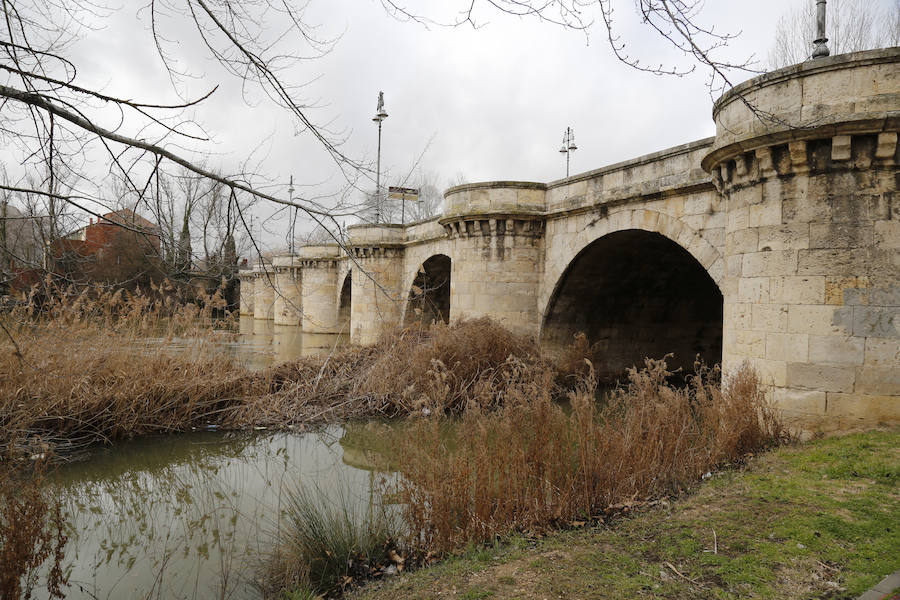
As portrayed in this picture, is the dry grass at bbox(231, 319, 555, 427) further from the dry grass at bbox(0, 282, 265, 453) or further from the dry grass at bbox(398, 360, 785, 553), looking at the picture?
the dry grass at bbox(398, 360, 785, 553)

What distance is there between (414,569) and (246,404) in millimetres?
5621

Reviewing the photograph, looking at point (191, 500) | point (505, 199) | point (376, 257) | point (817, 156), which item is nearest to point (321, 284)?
point (376, 257)

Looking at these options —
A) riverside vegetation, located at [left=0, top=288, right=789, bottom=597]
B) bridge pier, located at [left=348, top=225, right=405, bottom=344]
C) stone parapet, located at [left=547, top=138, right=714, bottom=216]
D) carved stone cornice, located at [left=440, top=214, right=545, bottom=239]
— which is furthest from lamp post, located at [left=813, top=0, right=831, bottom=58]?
bridge pier, located at [left=348, top=225, right=405, bottom=344]

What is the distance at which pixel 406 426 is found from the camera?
4613mm

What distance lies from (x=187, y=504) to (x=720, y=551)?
4.64 metres

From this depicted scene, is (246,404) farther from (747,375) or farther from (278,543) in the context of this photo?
(747,375)

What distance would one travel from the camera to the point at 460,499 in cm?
382

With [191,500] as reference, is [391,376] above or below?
above

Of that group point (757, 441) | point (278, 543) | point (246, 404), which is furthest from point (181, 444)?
point (757, 441)

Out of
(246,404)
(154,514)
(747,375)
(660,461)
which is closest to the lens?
(660,461)

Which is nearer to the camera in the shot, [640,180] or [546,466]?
[546,466]

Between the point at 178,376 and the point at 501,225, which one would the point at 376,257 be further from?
the point at 178,376

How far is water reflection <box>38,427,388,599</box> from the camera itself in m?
3.95

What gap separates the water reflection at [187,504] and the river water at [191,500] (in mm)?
10
